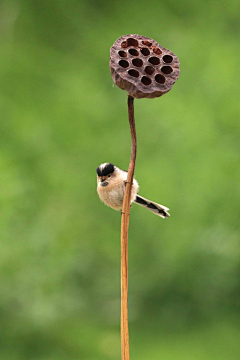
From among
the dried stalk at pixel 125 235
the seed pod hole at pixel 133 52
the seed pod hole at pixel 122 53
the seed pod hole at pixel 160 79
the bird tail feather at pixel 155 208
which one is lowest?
the dried stalk at pixel 125 235

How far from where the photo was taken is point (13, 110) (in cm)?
163

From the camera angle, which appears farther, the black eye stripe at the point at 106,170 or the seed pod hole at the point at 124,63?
the black eye stripe at the point at 106,170

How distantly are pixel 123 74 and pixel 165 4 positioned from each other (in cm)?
135

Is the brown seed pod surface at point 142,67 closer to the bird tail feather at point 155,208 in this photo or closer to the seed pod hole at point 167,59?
the seed pod hole at point 167,59

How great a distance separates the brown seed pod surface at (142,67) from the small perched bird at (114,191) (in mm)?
358

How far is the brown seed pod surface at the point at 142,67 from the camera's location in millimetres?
560

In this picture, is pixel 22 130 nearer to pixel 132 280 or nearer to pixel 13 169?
pixel 13 169

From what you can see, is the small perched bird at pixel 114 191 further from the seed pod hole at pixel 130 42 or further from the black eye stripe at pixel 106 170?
the seed pod hole at pixel 130 42

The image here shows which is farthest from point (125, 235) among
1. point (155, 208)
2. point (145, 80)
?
point (155, 208)

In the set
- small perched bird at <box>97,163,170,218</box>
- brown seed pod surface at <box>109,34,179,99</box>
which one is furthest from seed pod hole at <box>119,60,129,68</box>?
small perched bird at <box>97,163,170,218</box>

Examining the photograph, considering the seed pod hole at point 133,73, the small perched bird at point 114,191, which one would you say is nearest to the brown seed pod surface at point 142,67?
the seed pod hole at point 133,73

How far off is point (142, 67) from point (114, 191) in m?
0.38

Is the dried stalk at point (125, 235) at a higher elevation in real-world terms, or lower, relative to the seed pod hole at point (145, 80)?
lower

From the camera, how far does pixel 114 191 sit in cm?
91
